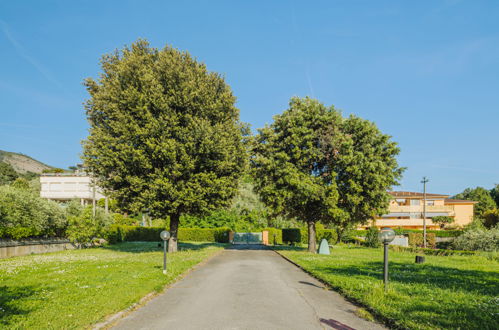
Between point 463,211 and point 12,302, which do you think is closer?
point 12,302

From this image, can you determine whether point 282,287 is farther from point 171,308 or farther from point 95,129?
point 95,129

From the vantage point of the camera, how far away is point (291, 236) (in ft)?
151

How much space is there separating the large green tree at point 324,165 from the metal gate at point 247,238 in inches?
926

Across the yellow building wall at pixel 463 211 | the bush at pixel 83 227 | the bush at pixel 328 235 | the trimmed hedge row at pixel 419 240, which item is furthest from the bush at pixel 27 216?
the yellow building wall at pixel 463 211

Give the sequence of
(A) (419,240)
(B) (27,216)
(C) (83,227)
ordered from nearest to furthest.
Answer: (B) (27,216) < (C) (83,227) < (A) (419,240)

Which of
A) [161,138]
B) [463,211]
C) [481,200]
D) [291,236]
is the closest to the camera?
[161,138]

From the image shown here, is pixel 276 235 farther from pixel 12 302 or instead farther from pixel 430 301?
pixel 12 302

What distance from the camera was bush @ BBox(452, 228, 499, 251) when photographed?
30.7 metres

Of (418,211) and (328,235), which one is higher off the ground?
(418,211)

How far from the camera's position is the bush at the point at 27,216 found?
2178 cm

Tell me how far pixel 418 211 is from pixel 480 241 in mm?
39700

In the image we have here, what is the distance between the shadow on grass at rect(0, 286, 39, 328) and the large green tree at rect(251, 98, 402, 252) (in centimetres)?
1677

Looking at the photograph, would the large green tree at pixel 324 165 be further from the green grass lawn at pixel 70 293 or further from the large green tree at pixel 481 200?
the large green tree at pixel 481 200

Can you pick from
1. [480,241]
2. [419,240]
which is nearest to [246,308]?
[480,241]
